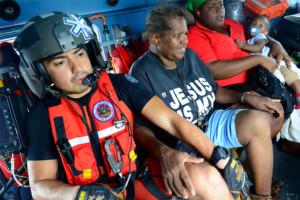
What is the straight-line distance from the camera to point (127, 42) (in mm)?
2797

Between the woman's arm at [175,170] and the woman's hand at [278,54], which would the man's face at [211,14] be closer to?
the woman's hand at [278,54]

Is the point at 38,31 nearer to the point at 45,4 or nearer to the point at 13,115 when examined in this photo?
the point at 13,115

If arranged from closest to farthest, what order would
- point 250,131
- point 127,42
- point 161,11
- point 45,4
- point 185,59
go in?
point 250,131 < point 161,11 < point 185,59 < point 45,4 < point 127,42

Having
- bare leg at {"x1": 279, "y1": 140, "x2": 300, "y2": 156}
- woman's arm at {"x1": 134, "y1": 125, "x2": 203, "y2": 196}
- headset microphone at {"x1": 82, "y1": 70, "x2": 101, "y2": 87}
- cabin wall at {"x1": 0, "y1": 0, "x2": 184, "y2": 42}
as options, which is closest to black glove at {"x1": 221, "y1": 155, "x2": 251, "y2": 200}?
woman's arm at {"x1": 134, "y1": 125, "x2": 203, "y2": 196}

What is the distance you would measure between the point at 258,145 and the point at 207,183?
0.68 meters

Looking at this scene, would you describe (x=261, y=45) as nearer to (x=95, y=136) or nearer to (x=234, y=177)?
(x=234, y=177)

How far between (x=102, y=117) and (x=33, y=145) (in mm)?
362

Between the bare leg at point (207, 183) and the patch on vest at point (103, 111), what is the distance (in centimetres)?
48

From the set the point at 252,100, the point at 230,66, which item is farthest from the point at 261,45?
the point at 252,100

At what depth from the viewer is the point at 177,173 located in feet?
4.46

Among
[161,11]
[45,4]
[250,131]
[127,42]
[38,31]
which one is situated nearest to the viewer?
[38,31]

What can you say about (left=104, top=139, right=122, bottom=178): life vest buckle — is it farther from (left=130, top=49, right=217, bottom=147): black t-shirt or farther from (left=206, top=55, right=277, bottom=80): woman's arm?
(left=206, top=55, right=277, bottom=80): woman's arm

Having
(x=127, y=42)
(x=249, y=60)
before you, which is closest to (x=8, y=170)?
(x=127, y=42)

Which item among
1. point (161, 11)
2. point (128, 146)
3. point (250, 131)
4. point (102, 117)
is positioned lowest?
point (250, 131)
